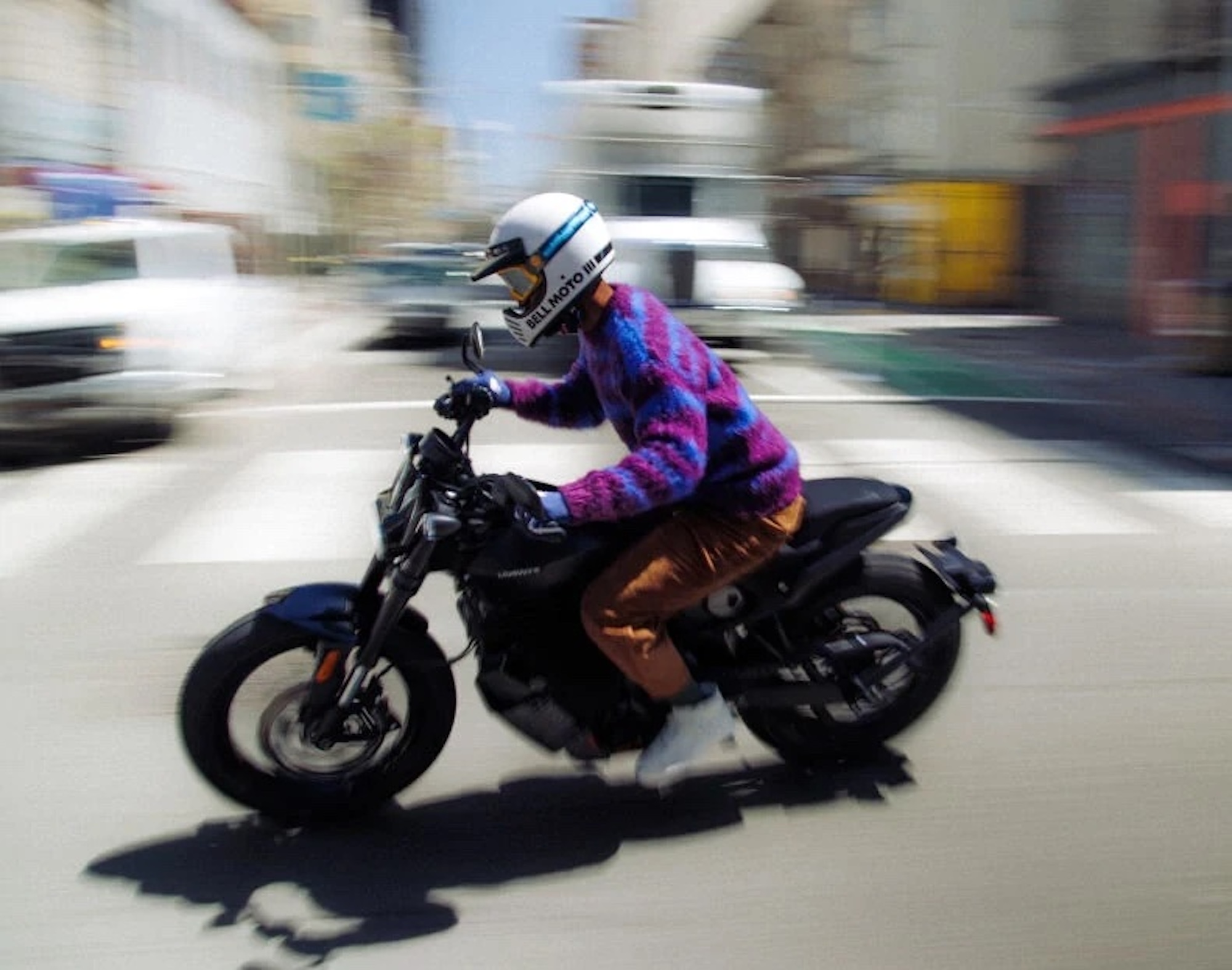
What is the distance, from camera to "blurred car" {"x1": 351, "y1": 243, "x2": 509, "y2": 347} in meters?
18.1

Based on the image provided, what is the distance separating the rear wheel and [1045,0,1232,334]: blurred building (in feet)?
36.4

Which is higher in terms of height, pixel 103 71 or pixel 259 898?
pixel 103 71

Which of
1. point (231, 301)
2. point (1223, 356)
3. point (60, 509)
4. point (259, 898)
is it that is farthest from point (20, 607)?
point (1223, 356)

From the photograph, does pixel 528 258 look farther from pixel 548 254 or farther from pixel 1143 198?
pixel 1143 198

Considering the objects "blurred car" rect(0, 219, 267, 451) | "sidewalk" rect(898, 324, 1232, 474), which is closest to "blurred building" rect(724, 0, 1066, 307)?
"sidewalk" rect(898, 324, 1232, 474)

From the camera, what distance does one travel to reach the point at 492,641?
372cm

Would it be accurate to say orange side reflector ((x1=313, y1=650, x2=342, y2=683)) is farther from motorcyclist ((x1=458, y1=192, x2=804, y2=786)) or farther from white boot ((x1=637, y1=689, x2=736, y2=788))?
white boot ((x1=637, y1=689, x2=736, y2=788))

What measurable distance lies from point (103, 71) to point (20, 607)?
21987 mm

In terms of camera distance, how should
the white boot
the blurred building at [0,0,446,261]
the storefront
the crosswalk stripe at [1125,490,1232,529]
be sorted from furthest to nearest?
the blurred building at [0,0,446,261]
the storefront
the crosswalk stripe at [1125,490,1232,529]
the white boot

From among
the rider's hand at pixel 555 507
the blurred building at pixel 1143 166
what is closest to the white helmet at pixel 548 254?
the rider's hand at pixel 555 507

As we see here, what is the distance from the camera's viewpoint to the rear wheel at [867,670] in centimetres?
407

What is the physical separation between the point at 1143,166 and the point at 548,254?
19.0 metres

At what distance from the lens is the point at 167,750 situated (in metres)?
4.41

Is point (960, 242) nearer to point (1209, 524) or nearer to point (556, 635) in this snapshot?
point (1209, 524)
